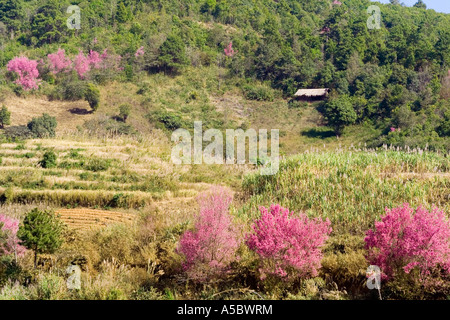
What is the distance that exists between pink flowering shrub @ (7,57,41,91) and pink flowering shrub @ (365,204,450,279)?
38.4 metres

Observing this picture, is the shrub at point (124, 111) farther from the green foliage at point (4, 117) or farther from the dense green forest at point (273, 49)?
the dense green forest at point (273, 49)

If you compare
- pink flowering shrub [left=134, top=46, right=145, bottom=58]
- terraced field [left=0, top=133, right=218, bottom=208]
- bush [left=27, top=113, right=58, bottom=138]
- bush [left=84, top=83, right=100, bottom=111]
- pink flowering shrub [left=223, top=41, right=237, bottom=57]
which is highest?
pink flowering shrub [left=223, top=41, right=237, bottom=57]

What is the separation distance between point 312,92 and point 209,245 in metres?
39.7

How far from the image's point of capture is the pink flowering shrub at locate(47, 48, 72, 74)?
145ft

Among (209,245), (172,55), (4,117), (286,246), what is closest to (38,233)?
(209,245)

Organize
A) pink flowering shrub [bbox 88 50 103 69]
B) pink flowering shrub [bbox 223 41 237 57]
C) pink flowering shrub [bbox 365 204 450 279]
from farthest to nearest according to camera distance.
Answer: pink flowering shrub [bbox 223 41 237 57] < pink flowering shrub [bbox 88 50 103 69] < pink flowering shrub [bbox 365 204 450 279]

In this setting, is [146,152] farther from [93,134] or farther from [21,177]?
[93,134]

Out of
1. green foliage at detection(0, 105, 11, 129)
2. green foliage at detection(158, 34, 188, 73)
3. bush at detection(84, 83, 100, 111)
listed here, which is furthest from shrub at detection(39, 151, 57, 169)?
green foliage at detection(158, 34, 188, 73)

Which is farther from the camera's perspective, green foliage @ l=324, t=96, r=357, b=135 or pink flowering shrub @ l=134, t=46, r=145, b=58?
pink flowering shrub @ l=134, t=46, r=145, b=58

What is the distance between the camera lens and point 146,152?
23.8 m

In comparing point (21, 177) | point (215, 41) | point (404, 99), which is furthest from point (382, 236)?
point (215, 41)

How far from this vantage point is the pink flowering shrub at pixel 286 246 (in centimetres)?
741

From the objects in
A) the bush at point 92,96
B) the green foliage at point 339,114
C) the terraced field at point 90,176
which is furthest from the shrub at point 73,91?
the green foliage at point 339,114

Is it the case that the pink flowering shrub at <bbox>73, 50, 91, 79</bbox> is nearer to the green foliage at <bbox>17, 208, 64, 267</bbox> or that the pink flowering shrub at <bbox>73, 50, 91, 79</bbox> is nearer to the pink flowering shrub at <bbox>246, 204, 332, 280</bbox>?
the green foliage at <bbox>17, 208, 64, 267</bbox>
